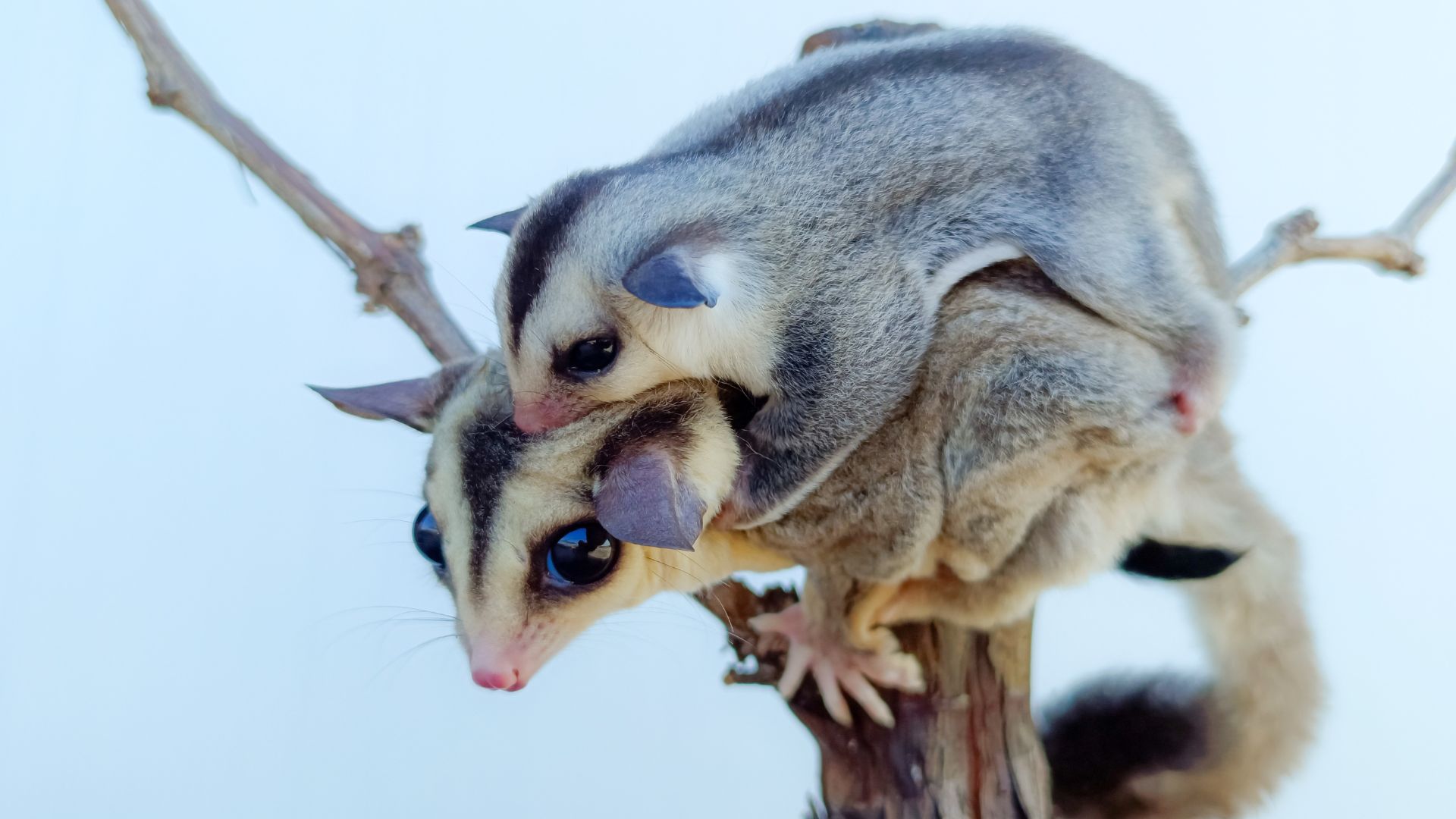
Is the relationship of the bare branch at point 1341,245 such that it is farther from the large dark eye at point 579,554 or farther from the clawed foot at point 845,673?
the large dark eye at point 579,554

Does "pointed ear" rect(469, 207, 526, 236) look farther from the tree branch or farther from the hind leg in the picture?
the hind leg

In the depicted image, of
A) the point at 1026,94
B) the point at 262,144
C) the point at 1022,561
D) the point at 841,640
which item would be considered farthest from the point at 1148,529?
the point at 262,144

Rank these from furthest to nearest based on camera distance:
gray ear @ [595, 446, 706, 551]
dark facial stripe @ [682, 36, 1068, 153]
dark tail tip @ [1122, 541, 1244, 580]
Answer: dark tail tip @ [1122, 541, 1244, 580], dark facial stripe @ [682, 36, 1068, 153], gray ear @ [595, 446, 706, 551]

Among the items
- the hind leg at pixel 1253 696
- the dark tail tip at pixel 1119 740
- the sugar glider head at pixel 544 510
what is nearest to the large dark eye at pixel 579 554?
the sugar glider head at pixel 544 510

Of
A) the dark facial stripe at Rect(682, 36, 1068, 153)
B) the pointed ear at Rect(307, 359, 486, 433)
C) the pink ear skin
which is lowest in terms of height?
the pointed ear at Rect(307, 359, 486, 433)

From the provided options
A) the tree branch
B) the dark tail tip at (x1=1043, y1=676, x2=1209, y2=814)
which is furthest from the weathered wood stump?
the dark tail tip at (x1=1043, y1=676, x2=1209, y2=814)

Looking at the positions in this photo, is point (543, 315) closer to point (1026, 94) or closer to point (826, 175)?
point (826, 175)

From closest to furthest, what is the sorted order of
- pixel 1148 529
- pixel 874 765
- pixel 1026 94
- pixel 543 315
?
1. pixel 543 315
2. pixel 1026 94
3. pixel 1148 529
4. pixel 874 765
